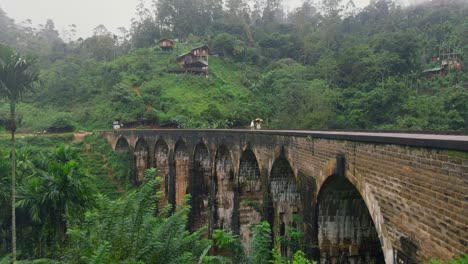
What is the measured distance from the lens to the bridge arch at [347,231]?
29.9ft

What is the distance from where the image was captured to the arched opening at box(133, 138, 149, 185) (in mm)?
28562

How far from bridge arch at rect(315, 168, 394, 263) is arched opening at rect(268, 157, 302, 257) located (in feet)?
8.18

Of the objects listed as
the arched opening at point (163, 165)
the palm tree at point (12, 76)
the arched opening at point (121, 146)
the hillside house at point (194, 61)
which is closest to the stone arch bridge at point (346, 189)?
the arched opening at point (163, 165)

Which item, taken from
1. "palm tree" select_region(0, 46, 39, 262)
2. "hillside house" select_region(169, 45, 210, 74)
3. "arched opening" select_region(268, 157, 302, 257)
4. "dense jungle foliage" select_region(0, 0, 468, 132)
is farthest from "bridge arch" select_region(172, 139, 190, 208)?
"hillside house" select_region(169, 45, 210, 74)

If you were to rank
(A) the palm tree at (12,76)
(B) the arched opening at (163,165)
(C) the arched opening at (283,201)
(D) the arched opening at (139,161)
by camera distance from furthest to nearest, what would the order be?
(D) the arched opening at (139,161) → (B) the arched opening at (163,165) → (A) the palm tree at (12,76) → (C) the arched opening at (283,201)

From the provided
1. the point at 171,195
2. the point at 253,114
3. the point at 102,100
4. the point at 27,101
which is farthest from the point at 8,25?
the point at 171,195

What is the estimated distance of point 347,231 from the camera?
9.38 meters

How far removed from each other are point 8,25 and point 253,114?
86.3 m

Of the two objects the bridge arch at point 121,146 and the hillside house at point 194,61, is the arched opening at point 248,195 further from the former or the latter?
the hillside house at point 194,61

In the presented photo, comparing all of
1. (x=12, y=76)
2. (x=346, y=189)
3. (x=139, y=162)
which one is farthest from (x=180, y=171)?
(x=346, y=189)

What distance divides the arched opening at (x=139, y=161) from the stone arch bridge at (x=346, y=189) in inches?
373

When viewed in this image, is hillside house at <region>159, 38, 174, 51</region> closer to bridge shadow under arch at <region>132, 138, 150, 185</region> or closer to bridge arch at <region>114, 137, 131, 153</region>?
bridge arch at <region>114, 137, 131, 153</region>

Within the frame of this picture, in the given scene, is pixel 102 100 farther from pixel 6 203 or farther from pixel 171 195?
pixel 6 203

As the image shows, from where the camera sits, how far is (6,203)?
14094 mm
